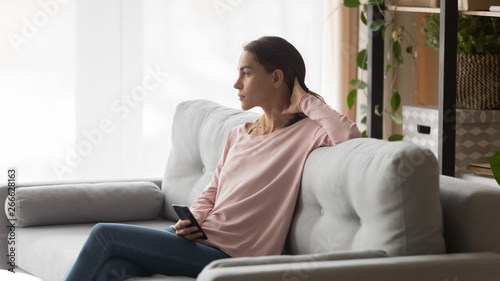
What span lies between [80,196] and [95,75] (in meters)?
1.06

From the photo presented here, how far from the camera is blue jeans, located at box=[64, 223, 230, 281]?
2.18 m

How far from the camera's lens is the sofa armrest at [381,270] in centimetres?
172

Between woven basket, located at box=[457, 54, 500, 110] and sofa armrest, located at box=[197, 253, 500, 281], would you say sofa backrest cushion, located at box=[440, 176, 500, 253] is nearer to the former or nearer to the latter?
sofa armrest, located at box=[197, 253, 500, 281]

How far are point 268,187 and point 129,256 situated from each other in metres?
0.43

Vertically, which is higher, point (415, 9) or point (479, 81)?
point (415, 9)

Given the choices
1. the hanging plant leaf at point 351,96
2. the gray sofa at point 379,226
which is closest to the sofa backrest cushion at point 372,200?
the gray sofa at point 379,226

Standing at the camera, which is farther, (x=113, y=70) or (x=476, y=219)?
(x=113, y=70)

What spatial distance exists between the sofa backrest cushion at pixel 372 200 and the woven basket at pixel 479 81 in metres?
1.34

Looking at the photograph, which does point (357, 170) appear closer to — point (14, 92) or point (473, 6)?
point (473, 6)

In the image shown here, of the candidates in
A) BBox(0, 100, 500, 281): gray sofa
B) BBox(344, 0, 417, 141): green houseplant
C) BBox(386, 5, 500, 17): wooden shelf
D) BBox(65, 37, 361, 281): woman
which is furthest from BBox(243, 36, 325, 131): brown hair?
BBox(344, 0, 417, 141): green houseplant

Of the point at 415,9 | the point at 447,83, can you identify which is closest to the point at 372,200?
the point at 447,83

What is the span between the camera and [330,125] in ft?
7.34

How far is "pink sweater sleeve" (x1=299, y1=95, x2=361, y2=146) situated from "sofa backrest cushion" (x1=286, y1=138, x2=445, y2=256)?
0.04 m

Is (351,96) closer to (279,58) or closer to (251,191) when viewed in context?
(279,58)
